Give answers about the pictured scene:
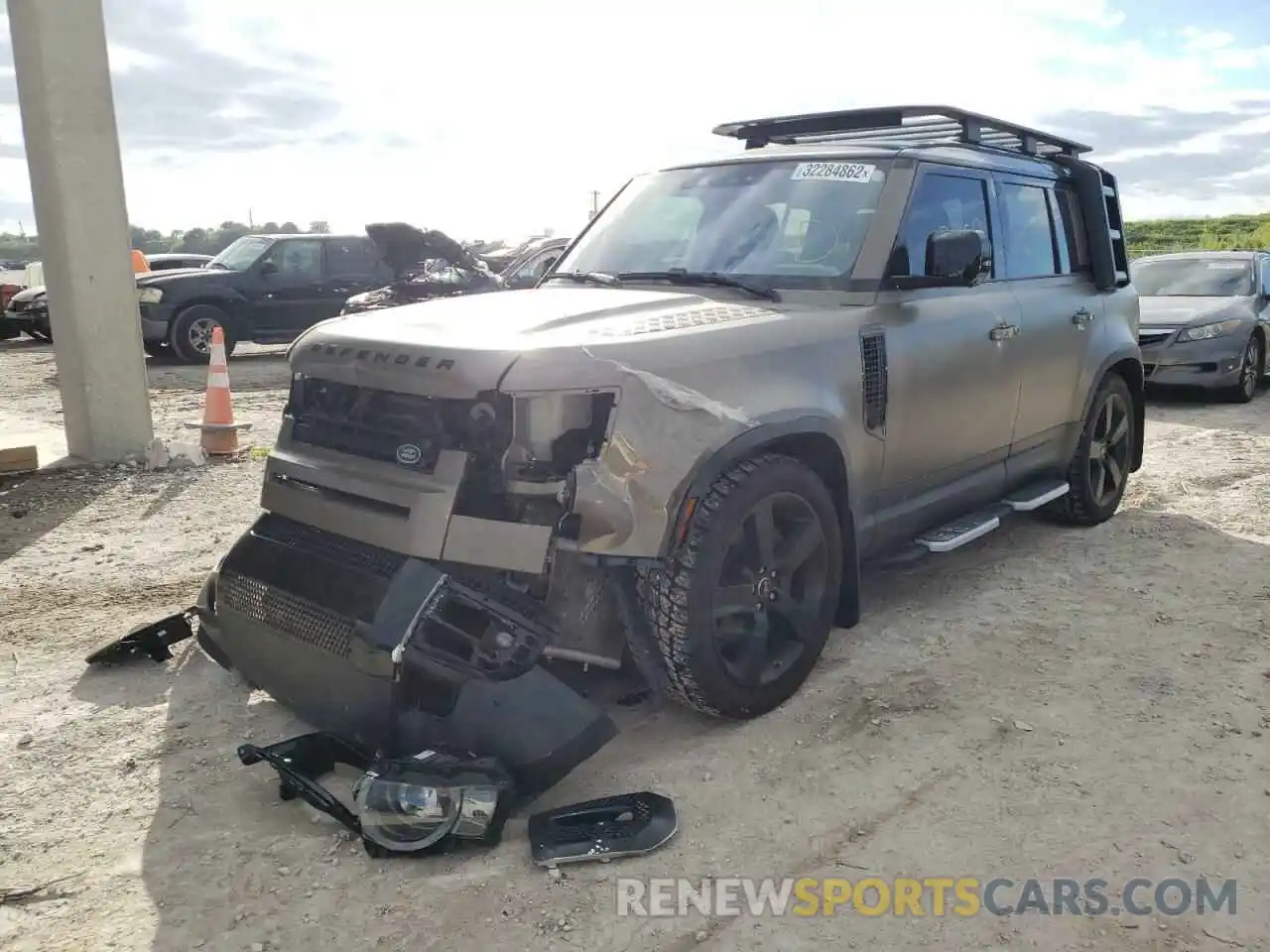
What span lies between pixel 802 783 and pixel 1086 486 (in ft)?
10.7

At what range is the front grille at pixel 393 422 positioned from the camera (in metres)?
2.88

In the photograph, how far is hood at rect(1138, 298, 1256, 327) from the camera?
32.8 ft

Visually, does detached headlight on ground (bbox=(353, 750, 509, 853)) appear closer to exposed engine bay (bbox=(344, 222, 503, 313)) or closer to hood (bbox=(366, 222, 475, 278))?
exposed engine bay (bbox=(344, 222, 503, 313))

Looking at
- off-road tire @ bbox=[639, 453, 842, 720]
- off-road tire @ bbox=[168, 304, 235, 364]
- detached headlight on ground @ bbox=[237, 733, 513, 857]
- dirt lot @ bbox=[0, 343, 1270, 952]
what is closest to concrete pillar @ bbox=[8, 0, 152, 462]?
dirt lot @ bbox=[0, 343, 1270, 952]

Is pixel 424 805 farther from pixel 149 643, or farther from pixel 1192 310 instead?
pixel 1192 310

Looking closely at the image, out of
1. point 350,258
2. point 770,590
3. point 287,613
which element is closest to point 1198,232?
point 350,258

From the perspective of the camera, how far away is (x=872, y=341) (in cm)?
369

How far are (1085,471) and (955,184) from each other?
2.02 m

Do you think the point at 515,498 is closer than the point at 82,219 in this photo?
Yes

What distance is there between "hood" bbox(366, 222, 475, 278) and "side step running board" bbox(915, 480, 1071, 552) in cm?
840

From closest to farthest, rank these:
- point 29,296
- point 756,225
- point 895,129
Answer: point 756,225 → point 895,129 → point 29,296

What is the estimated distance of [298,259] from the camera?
13.8 meters

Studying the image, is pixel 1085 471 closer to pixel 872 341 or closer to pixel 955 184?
pixel 955 184

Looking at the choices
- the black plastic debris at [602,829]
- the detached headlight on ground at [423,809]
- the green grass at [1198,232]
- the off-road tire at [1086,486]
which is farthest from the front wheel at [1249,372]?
the green grass at [1198,232]
